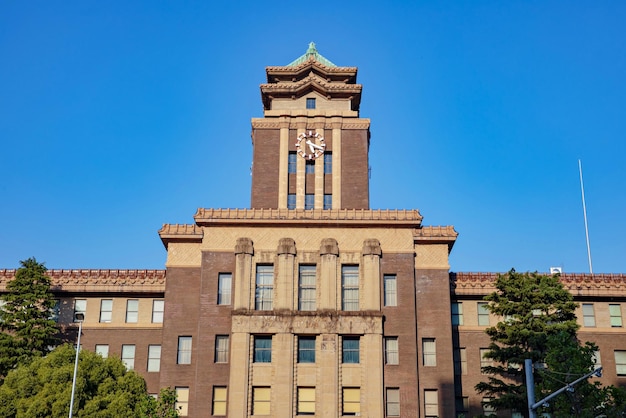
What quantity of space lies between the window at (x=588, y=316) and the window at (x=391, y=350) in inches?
586

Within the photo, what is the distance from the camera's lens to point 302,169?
5859 cm

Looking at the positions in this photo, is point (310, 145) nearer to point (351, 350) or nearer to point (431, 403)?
point (351, 350)

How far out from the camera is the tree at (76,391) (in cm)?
4075

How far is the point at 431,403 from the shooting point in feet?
159

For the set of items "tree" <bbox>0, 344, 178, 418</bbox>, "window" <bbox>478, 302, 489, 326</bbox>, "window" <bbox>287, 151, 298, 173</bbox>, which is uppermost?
"window" <bbox>287, 151, 298, 173</bbox>

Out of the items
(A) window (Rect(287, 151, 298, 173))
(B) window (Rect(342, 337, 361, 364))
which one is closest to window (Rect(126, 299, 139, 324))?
(A) window (Rect(287, 151, 298, 173))

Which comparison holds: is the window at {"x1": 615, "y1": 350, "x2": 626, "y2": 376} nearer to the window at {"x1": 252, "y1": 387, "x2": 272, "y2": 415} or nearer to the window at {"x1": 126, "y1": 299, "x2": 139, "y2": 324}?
the window at {"x1": 252, "y1": 387, "x2": 272, "y2": 415}

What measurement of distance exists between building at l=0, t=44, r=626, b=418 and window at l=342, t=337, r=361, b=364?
0.21 feet

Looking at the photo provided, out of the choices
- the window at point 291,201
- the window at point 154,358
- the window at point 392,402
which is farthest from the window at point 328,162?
the window at point 392,402

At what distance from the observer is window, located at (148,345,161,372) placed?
52.6 meters

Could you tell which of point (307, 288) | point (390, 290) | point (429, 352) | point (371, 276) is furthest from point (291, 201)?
point (429, 352)

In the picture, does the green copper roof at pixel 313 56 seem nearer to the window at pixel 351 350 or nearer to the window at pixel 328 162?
the window at pixel 328 162

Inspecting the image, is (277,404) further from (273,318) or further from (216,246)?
(216,246)

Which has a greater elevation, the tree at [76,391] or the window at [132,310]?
the window at [132,310]
